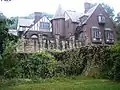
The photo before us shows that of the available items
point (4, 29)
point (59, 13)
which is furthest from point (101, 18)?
point (4, 29)

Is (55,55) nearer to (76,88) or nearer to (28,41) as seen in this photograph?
(28,41)

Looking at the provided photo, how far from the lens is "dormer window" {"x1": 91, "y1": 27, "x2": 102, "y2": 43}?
157 ft

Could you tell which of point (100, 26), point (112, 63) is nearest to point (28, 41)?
point (112, 63)

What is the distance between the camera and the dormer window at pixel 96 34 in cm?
4788

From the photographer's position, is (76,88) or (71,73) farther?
(71,73)

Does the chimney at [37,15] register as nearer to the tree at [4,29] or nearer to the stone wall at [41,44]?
the stone wall at [41,44]

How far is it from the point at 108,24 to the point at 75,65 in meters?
31.4

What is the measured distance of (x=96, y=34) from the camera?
4831 centimetres

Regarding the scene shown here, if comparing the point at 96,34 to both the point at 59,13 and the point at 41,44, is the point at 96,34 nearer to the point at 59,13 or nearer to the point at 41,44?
the point at 59,13

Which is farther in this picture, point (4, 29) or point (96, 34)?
point (96, 34)

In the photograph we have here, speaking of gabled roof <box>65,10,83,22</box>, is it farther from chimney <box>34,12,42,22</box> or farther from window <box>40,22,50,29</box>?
chimney <box>34,12,42,22</box>

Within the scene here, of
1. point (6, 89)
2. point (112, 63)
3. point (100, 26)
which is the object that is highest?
point (100, 26)

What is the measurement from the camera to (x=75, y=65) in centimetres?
2027

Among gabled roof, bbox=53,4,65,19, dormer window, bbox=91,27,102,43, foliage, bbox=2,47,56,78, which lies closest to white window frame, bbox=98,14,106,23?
dormer window, bbox=91,27,102,43
